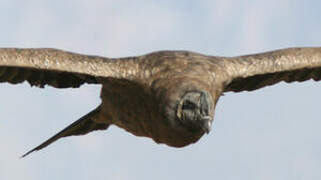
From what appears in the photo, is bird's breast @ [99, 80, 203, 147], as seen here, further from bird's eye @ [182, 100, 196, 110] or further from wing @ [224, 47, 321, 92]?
wing @ [224, 47, 321, 92]

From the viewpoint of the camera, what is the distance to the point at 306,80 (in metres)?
19.3

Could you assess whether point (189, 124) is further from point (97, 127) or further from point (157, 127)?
point (97, 127)

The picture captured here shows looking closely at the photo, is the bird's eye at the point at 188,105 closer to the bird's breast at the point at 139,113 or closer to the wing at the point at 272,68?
the bird's breast at the point at 139,113

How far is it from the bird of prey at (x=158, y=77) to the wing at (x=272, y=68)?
0.02 metres

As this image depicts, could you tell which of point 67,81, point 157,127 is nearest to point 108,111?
point 67,81

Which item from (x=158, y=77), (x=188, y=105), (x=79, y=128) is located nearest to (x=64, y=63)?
(x=158, y=77)

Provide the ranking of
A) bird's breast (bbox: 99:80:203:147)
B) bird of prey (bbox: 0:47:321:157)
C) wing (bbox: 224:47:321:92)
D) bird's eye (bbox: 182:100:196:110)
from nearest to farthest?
bird's eye (bbox: 182:100:196:110)
bird of prey (bbox: 0:47:321:157)
bird's breast (bbox: 99:80:203:147)
wing (bbox: 224:47:321:92)

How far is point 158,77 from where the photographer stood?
16078 millimetres

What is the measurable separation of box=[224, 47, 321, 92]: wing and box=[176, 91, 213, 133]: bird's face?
4.85 ft

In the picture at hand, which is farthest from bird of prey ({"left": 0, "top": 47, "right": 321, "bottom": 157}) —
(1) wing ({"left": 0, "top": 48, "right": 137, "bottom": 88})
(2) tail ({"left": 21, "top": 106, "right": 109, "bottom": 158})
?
(2) tail ({"left": 21, "top": 106, "right": 109, "bottom": 158})

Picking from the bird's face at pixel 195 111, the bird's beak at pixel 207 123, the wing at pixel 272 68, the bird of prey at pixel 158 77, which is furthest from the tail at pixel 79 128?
the bird's beak at pixel 207 123

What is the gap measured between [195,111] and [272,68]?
2805 mm

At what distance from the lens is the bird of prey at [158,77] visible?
15.4 meters

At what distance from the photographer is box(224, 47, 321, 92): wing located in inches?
670
